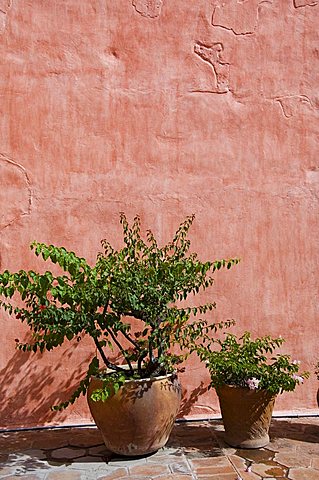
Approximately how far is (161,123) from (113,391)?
2.26 meters

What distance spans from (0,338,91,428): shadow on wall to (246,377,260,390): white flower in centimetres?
140

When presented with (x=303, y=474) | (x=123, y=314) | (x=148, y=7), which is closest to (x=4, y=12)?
(x=148, y=7)

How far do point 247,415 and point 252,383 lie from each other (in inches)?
9.6

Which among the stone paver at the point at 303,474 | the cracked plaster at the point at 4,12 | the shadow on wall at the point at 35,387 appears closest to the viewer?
the stone paver at the point at 303,474

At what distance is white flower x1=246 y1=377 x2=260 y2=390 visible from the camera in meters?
4.11

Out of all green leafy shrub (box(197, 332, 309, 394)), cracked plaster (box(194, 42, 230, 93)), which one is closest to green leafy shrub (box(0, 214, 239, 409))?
green leafy shrub (box(197, 332, 309, 394))

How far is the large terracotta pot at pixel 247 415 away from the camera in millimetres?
4152

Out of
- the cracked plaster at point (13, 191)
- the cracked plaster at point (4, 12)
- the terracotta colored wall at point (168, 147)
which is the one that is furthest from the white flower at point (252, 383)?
the cracked plaster at point (4, 12)

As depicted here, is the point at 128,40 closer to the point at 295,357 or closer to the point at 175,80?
the point at 175,80

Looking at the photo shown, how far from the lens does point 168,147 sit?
195 inches

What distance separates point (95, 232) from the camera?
4844 mm

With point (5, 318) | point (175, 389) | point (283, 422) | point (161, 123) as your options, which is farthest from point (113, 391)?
point (161, 123)

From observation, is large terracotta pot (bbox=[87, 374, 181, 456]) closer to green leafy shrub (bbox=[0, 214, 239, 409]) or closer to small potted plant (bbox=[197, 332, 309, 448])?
green leafy shrub (bbox=[0, 214, 239, 409])

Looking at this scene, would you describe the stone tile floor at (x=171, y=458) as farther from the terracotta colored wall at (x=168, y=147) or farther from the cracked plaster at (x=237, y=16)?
the cracked plaster at (x=237, y=16)
